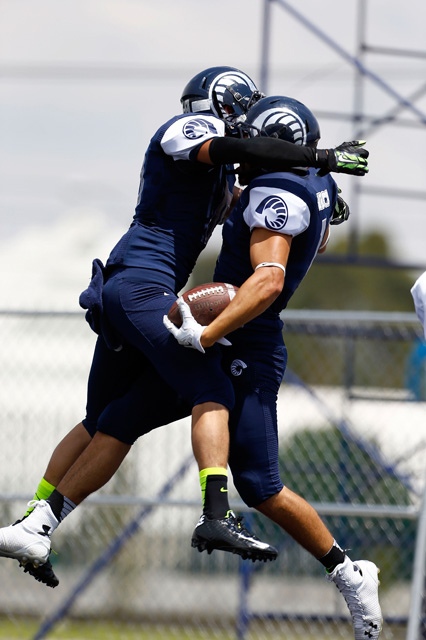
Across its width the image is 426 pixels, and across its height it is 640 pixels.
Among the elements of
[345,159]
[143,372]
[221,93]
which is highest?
[221,93]

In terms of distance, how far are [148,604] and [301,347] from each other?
2.13 m

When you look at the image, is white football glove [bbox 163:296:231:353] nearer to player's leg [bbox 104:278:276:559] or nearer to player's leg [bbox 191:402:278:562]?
player's leg [bbox 104:278:276:559]

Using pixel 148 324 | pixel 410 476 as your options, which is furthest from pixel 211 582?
pixel 148 324

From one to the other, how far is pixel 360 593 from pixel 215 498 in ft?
3.01

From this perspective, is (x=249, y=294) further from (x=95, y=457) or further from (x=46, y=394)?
(x=46, y=394)

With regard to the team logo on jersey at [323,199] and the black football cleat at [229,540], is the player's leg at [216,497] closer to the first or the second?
the black football cleat at [229,540]

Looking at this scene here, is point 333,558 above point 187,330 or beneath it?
beneath

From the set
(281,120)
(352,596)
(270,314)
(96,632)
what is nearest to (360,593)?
(352,596)

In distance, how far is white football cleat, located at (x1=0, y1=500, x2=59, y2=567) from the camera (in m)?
4.40

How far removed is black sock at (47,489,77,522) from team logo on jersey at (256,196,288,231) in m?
1.51

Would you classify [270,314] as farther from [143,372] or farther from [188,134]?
[188,134]

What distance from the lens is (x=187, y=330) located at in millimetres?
4188

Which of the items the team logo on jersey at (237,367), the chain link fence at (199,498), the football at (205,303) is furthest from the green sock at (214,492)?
the chain link fence at (199,498)

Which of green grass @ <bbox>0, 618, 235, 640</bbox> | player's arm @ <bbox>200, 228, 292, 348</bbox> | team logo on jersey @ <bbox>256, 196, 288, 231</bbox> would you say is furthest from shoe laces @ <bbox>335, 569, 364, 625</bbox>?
green grass @ <bbox>0, 618, 235, 640</bbox>
